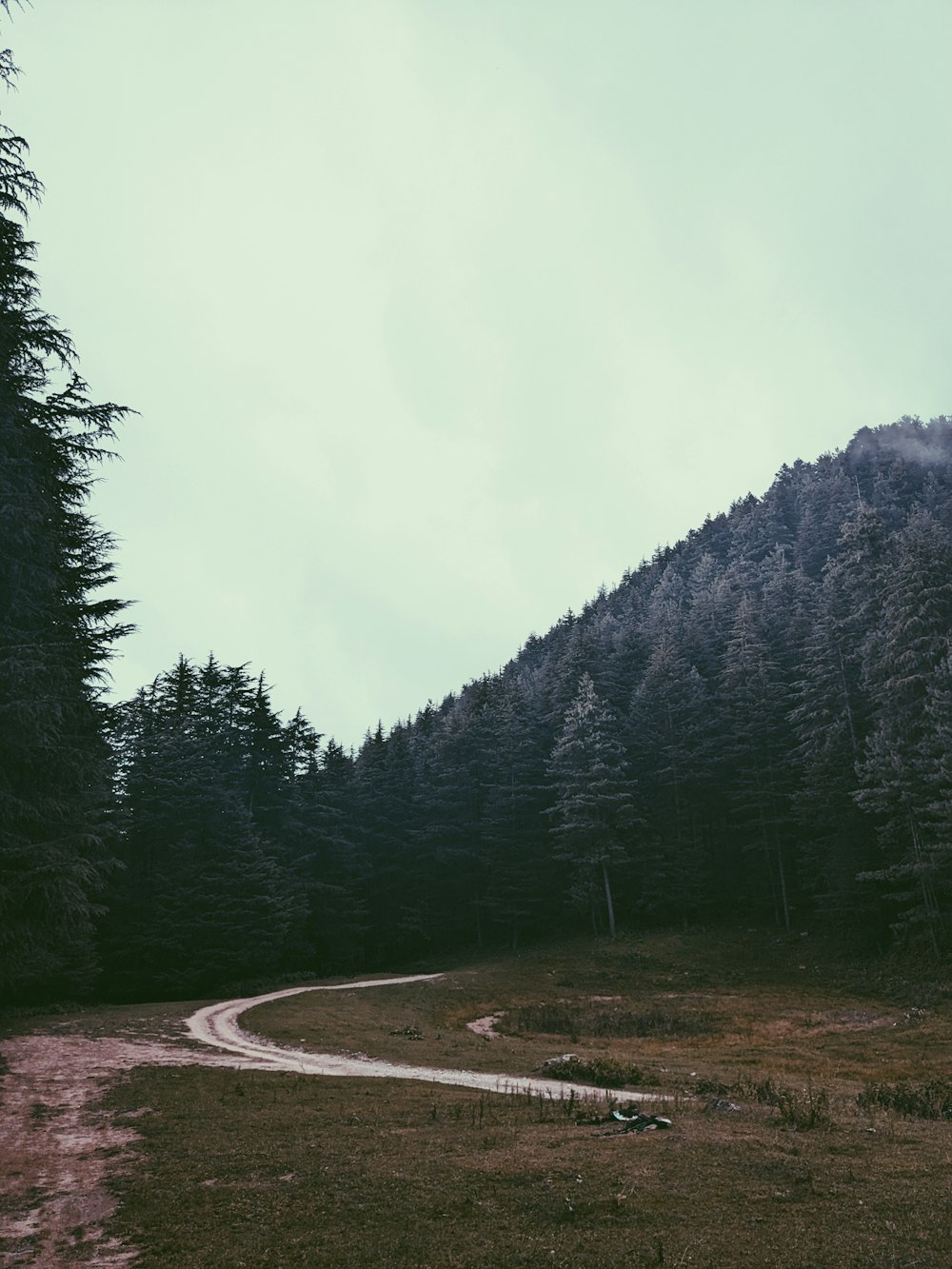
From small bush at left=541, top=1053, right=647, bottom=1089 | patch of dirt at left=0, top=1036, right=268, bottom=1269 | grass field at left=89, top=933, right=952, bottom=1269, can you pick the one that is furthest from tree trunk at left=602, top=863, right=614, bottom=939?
patch of dirt at left=0, top=1036, right=268, bottom=1269

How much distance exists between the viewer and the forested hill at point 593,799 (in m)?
39.8

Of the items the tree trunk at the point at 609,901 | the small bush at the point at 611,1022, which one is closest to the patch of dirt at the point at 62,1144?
the small bush at the point at 611,1022

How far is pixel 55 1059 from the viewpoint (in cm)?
2020

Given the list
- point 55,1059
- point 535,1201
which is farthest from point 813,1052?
point 55,1059

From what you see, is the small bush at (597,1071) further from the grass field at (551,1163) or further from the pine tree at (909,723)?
the pine tree at (909,723)

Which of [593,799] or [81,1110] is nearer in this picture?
[81,1110]

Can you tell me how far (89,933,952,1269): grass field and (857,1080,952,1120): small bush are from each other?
85 millimetres

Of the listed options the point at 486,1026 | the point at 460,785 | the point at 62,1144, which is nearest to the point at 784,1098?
the point at 62,1144

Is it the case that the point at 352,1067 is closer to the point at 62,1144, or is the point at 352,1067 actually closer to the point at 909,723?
the point at 62,1144

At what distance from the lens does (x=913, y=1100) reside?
15.5 m

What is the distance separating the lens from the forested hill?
39812mm

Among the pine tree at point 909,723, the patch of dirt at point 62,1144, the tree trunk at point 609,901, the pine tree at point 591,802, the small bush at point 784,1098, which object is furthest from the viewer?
the pine tree at point 591,802

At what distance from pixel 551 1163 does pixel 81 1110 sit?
1027cm

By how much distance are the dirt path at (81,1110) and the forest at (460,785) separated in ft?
11.9
